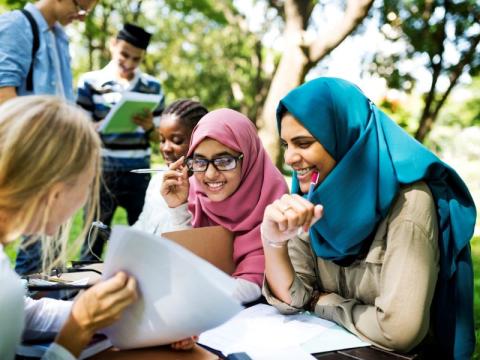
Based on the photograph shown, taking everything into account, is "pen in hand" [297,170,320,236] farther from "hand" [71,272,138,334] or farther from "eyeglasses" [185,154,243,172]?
"hand" [71,272,138,334]

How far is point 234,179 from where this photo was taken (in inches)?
83.3

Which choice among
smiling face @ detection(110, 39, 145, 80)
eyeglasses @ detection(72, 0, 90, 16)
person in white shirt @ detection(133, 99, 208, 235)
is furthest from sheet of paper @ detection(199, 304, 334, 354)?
smiling face @ detection(110, 39, 145, 80)

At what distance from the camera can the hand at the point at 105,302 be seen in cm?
110

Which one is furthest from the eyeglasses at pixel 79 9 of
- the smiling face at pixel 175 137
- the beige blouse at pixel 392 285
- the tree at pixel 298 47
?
the tree at pixel 298 47

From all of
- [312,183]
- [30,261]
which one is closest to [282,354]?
[312,183]

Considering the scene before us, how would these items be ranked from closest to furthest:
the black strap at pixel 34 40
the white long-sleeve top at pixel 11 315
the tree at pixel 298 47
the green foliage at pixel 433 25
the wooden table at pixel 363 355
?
1. the white long-sleeve top at pixel 11 315
2. the wooden table at pixel 363 355
3. the black strap at pixel 34 40
4. the tree at pixel 298 47
5. the green foliage at pixel 433 25

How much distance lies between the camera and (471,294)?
1.74m

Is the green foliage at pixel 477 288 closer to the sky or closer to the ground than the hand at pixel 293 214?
closer to the ground

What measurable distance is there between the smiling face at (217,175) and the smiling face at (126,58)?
2.01 meters

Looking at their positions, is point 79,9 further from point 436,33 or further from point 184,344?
point 436,33

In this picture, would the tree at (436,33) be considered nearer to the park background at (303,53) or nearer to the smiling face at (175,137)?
the park background at (303,53)

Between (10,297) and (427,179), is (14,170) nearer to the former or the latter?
(10,297)

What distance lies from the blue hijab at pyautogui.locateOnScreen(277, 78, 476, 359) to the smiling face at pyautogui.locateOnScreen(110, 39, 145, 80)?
7.85 ft

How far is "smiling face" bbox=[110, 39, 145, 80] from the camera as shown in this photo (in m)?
3.84
